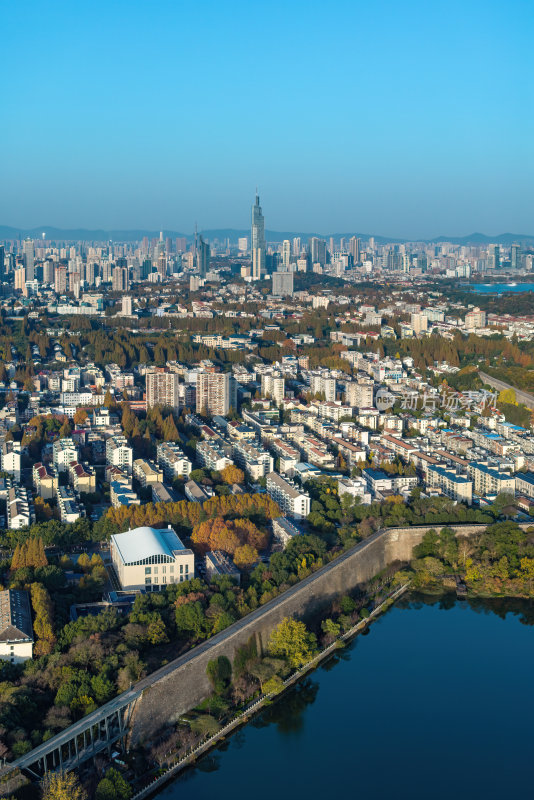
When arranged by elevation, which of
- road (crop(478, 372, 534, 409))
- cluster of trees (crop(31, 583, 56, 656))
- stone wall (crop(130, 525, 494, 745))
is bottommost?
stone wall (crop(130, 525, 494, 745))

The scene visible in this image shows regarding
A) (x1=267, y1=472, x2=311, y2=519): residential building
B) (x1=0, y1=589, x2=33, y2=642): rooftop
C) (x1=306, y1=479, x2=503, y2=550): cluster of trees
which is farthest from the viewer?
(x1=267, y1=472, x2=311, y2=519): residential building

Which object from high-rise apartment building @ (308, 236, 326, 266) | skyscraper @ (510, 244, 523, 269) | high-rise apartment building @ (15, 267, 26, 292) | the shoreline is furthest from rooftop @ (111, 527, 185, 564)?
skyscraper @ (510, 244, 523, 269)

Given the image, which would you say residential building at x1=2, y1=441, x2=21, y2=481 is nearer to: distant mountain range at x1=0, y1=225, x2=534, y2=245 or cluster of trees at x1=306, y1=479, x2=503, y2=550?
cluster of trees at x1=306, y1=479, x2=503, y2=550

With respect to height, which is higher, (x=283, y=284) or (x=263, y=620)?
(x=283, y=284)

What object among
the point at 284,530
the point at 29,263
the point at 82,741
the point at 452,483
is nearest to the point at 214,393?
the point at 452,483

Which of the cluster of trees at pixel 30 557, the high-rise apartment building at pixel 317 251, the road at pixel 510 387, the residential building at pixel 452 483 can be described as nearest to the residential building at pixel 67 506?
the cluster of trees at pixel 30 557

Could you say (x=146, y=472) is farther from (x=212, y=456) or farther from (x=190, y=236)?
(x=190, y=236)
